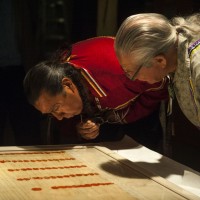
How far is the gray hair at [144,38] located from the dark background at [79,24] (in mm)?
1391

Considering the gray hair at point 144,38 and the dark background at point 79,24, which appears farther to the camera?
the dark background at point 79,24

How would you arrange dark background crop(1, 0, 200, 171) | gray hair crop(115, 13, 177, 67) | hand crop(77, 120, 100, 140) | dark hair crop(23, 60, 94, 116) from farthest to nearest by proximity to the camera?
dark background crop(1, 0, 200, 171) < hand crop(77, 120, 100, 140) < dark hair crop(23, 60, 94, 116) < gray hair crop(115, 13, 177, 67)

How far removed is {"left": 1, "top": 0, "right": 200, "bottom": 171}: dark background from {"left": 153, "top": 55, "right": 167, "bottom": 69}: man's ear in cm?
145

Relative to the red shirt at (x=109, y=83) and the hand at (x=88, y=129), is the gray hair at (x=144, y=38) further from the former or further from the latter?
the hand at (x=88, y=129)

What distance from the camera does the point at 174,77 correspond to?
235 cm

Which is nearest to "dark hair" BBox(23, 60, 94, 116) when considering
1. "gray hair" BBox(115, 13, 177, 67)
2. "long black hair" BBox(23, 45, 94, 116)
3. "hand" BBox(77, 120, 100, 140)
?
"long black hair" BBox(23, 45, 94, 116)

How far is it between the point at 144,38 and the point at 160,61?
135 mm

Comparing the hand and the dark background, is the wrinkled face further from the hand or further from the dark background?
the dark background

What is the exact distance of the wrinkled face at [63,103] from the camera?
2.66 m

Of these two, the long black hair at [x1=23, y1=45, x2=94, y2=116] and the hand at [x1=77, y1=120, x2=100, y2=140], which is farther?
the hand at [x1=77, y1=120, x2=100, y2=140]

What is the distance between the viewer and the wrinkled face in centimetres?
266

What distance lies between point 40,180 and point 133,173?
1.43 ft

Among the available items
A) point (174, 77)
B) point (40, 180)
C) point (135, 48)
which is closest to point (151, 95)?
point (174, 77)

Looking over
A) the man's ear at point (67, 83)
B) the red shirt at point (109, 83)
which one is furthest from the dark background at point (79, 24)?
the man's ear at point (67, 83)
